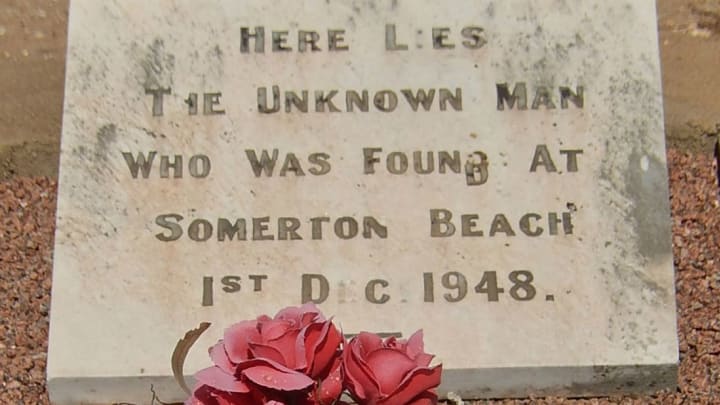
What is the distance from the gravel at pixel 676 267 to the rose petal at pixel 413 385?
5.02 feet

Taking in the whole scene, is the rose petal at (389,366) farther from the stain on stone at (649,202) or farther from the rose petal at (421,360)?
the stain on stone at (649,202)

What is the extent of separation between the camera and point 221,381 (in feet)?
5.57

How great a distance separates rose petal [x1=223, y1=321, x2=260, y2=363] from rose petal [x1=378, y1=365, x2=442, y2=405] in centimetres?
25

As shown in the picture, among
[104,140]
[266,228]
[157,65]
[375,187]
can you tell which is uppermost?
[157,65]

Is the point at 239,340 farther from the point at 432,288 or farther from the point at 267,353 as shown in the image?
the point at 432,288

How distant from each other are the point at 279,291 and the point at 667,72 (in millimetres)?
1990

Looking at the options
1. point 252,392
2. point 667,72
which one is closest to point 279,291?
point 252,392

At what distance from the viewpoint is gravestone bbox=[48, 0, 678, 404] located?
125 inches

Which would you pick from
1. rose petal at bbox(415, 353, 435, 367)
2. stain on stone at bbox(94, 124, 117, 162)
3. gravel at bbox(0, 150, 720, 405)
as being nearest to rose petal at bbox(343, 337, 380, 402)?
rose petal at bbox(415, 353, 435, 367)

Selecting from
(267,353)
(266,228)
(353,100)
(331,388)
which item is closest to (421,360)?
(331,388)

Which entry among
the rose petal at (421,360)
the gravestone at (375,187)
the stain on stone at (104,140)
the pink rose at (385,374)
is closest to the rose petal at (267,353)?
the pink rose at (385,374)

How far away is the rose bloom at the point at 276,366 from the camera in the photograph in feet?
5.46

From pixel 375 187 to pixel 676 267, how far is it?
3.82 ft

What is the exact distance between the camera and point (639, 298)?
321cm
